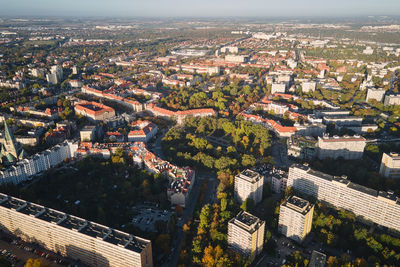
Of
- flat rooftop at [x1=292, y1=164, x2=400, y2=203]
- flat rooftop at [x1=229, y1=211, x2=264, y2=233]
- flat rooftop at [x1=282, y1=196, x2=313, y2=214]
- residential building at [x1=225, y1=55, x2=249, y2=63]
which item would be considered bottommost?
flat rooftop at [x1=229, y1=211, x2=264, y2=233]

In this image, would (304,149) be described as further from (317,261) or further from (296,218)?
(317,261)

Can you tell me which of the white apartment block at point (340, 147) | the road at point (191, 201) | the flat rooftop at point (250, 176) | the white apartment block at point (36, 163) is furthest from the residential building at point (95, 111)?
the white apartment block at point (340, 147)

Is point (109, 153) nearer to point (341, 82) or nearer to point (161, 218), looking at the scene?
point (161, 218)

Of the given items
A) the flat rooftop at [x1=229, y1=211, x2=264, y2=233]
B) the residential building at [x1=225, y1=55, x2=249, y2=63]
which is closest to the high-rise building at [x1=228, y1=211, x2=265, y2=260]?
the flat rooftop at [x1=229, y1=211, x2=264, y2=233]

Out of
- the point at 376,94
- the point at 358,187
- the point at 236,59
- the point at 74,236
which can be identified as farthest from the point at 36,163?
the point at 236,59

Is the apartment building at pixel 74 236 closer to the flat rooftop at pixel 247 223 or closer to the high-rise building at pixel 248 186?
the flat rooftop at pixel 247 223

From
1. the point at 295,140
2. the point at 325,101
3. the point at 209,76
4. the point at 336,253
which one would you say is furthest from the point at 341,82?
the point at 336,253

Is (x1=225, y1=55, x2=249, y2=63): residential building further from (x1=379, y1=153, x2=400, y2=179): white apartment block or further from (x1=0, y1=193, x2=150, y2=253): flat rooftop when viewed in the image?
(x1=0, y1=193, x2=150, y2=253): flat rooftop
